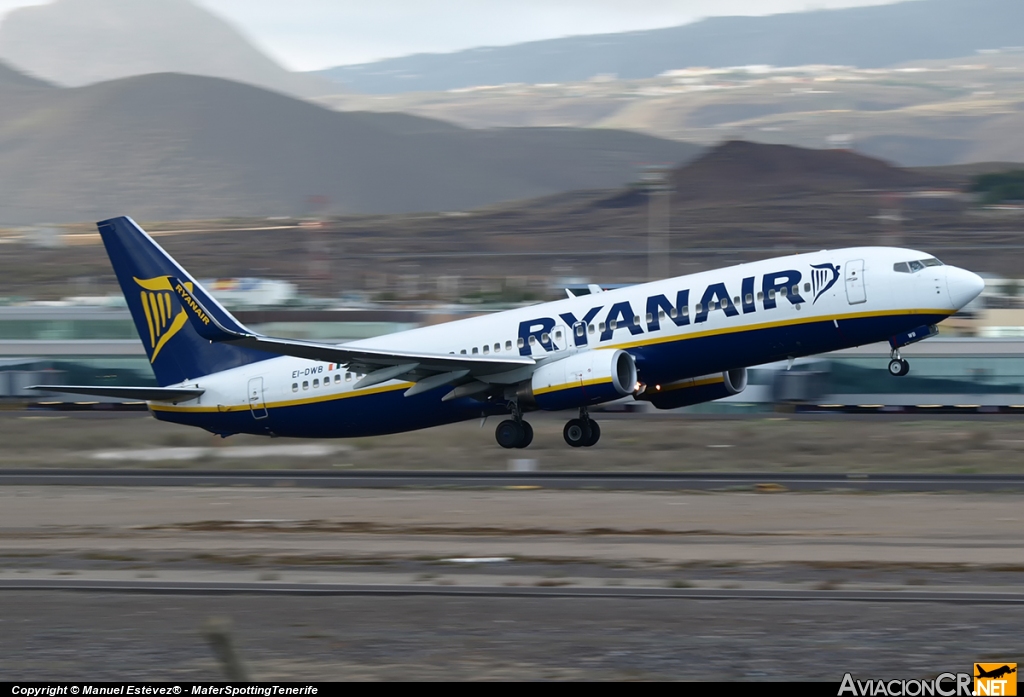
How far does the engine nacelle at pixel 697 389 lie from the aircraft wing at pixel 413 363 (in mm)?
3850

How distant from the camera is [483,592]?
50.0 feet

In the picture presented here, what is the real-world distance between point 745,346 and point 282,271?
408ft

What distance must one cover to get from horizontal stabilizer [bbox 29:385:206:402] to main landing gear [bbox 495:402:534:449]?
29.2 ft

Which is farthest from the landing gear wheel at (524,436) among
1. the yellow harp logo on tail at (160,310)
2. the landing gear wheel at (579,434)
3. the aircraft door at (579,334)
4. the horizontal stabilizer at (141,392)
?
the yellow harp logo on tail at (160,310)

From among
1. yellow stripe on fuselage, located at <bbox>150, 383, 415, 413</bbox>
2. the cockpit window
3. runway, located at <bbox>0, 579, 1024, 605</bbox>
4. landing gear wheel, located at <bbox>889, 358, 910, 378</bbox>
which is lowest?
runway, located at <bbox>0, 579, 1024, 605</bbox>

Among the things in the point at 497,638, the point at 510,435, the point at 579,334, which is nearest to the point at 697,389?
the point at 579,334

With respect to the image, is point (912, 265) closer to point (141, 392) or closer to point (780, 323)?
point (780, 323)

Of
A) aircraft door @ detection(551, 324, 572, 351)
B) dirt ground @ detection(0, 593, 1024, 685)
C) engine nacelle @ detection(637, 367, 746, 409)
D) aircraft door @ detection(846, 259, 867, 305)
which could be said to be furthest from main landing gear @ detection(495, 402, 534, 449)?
dirt ground @ detection(0, 593, 1024, 685)

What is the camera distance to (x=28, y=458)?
1438 inches

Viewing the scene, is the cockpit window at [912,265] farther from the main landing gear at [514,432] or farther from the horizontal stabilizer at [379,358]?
the main landing gear at [514,432]

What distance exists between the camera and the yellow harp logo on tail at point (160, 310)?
34.9m

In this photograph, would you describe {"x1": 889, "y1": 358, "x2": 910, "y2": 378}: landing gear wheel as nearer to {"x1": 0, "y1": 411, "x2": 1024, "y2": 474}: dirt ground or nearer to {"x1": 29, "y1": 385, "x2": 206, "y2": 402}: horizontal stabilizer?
{"x1": 0, "y1": 411, "x2": 1024, "y2": 474}: dirt ground

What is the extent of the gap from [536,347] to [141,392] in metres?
11.1

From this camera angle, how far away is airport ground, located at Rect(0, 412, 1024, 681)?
471 inches
